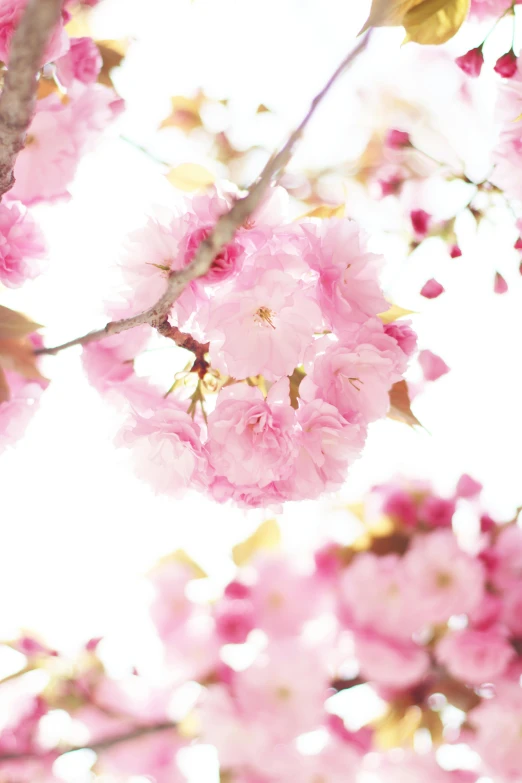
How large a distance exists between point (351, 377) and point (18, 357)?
43 cm

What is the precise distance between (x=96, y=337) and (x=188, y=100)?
0.78 meters

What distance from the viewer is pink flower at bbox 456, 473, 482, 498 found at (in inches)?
60.3

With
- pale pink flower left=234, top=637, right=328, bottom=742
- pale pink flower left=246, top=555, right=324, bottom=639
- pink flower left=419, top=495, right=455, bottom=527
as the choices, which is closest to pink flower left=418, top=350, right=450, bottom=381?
pink flower left=419, top=495, right=455, bottom=527

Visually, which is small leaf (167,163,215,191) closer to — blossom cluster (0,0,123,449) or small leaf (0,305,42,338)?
blossom cluster (0,0,123,449)

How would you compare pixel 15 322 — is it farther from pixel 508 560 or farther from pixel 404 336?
pixel 508 560

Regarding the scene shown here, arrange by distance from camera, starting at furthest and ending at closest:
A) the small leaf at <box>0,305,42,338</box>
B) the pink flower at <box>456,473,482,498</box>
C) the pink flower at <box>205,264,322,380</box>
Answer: the pink flower at <box>456,473,482,498</box> → the small leaf at <box>0,305,42,338</box> → the pink flower at <box>205,264,322,380</box>

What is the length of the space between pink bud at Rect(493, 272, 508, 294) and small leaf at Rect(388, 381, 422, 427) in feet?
1.57

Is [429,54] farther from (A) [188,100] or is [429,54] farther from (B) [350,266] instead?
(B) [350,266]

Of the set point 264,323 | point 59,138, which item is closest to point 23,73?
point 264,323

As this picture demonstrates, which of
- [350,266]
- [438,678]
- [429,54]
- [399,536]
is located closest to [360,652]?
[438,678]

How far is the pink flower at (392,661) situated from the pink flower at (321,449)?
0.79m

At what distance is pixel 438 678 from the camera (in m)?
1.43

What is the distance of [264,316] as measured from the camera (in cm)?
65

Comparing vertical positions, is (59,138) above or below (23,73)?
below
